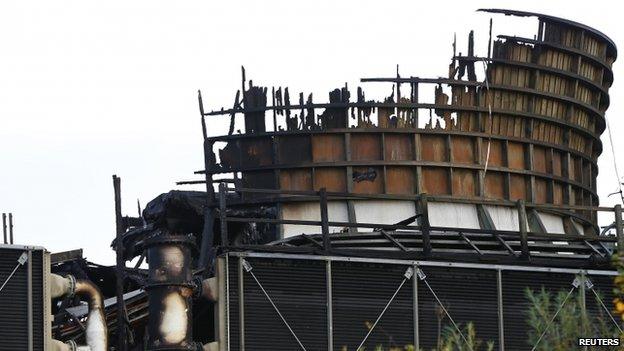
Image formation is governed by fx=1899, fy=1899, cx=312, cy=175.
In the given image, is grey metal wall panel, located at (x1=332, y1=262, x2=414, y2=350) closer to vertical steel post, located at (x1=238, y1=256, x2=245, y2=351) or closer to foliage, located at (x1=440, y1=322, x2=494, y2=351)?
foliage, located at (x1=440, y1=322, x2=494, y2=351)

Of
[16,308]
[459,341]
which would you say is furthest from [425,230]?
[459,341]

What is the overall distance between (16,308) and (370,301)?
24.3 feet

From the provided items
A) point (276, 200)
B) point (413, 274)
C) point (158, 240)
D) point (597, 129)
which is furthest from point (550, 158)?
point (158, 240)

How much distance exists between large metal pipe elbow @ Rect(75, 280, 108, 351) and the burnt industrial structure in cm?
4

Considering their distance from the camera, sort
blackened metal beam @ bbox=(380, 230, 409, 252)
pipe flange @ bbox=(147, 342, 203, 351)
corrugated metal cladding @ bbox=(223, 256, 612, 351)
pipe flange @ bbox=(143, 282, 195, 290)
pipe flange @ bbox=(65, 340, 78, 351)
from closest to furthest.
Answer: pipe flange @ bbox=(147, 342, 203, 351) → pipe flange @ bbox=(65, 340, 78, 351) → pipe flange @ bbox=(143, 282, 195, 290) → corrugated metal cladding @ bbox=(223, 256, 612, 351) → blackened metal beam @ bbox=(380, 230, 409, 252)

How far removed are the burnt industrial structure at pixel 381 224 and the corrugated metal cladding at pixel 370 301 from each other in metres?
0.04

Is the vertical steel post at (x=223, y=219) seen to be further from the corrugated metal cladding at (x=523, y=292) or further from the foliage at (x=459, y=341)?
the corrugated metal cladding at (x=523, y=292)

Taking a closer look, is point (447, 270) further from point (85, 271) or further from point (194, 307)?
point (85, 271)

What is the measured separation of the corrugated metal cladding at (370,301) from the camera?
3869 centimetres

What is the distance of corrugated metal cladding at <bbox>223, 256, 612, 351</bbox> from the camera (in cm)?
3869

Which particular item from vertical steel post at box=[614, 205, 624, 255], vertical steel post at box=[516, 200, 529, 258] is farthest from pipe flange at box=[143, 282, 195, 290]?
vertical steel post at box=[614, 205, 624, 255]

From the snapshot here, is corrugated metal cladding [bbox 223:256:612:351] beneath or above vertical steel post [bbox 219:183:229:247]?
beneath

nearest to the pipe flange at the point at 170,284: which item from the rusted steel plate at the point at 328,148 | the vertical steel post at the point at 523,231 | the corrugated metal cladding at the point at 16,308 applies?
the corrugated metal cladding at the point at 16,308

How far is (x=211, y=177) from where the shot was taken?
5172 cm
